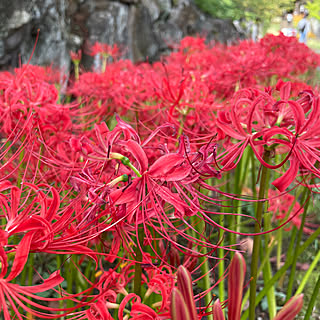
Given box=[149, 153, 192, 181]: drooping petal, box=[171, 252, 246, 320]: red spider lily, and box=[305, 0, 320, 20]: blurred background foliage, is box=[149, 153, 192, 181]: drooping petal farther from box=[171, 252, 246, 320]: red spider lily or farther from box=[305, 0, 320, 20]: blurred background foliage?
box=[305, 0, 320, 20]: blurred background foliage

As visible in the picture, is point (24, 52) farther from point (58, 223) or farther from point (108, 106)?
point (58, 223)

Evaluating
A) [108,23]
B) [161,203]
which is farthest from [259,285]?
[108,23]

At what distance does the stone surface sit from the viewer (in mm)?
4246

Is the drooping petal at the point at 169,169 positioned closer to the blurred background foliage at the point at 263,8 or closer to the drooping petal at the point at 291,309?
the drooping petal at the point at 291,309

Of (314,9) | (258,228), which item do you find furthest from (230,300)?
(314,9)

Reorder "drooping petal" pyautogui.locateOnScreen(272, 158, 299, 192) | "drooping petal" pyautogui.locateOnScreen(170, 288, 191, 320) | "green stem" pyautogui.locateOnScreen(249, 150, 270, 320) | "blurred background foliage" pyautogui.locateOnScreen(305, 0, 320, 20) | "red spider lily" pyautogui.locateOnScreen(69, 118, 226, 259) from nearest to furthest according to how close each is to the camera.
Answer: "drooping petal" pyautogui.locateOnScreen(170, 288, 191, 320) < "red spider lily" pyautogui.locateOnScreen(69, 118, 226, 259) < "drooping petal" pyautogui.locateOnScreen(272, 158, 299, 192) < "green stem" pyautogui.locateOnScreen(249, 150, 270, 320) < "blurred background foliage" pyautogui.locateOnScreen(305, 0, 320, 20)

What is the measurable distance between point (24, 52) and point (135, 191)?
4.26 m

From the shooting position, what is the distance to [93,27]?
5.76 metres

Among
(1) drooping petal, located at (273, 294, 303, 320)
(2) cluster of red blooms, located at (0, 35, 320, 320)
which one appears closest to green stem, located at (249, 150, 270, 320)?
(2) cluster of red blooms, located at (0, 35, 320, 320)

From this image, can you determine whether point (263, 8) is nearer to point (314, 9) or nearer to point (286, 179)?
point (314, 9)

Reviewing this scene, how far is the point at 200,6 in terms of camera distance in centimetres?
779

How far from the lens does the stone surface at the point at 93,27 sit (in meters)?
4.25

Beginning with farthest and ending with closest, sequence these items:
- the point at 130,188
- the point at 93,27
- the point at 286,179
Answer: the point at 93,27
the point at 286,179
the point at 130,188

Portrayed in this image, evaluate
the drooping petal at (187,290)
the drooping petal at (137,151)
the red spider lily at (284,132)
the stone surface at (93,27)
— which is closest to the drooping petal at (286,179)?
the red spider lily at (284,132)
